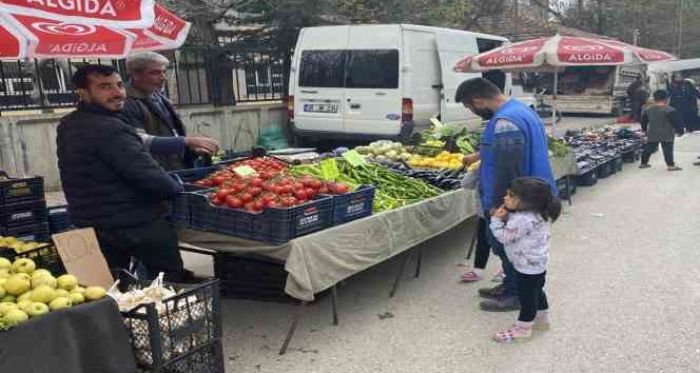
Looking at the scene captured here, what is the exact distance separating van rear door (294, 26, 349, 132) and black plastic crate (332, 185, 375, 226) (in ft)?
21.1

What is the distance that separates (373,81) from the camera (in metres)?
10.5

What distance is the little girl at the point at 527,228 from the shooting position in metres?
4.01

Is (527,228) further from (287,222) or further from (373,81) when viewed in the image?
(373,81)

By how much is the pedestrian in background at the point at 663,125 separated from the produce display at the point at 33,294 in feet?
35.1

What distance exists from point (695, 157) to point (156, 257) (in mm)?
12652

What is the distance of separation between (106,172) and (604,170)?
9.31m

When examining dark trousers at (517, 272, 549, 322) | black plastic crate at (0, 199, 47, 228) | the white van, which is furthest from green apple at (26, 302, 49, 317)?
the white van

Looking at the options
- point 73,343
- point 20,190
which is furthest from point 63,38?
point 73,343

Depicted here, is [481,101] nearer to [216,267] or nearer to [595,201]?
[216,267]

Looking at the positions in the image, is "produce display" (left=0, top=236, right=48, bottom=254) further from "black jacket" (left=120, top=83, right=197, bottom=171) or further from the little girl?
the little girl

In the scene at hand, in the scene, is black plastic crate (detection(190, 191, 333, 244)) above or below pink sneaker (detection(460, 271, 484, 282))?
above

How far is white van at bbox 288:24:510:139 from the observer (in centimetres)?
1028

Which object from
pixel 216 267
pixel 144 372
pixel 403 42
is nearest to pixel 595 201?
pixel 403 42

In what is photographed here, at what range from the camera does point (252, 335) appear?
4.45m
